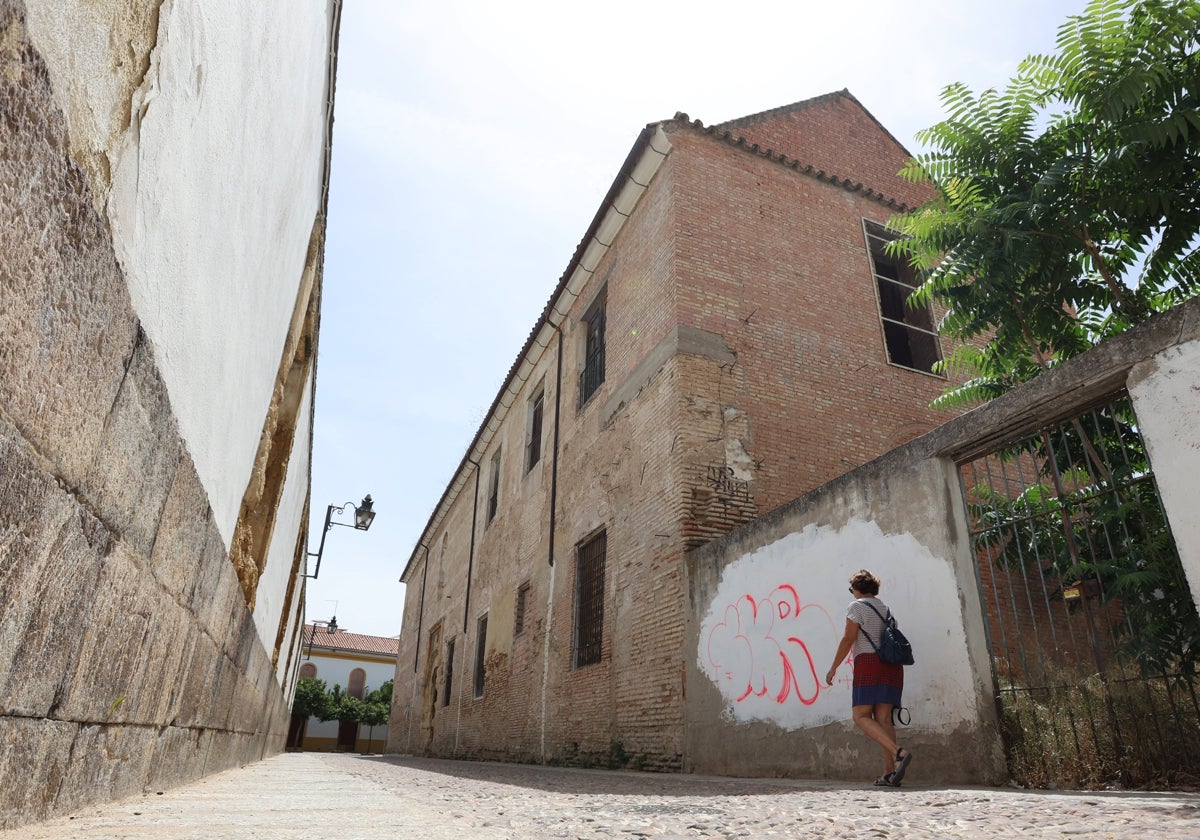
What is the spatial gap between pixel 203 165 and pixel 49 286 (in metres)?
1.00

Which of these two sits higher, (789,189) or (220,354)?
(789,189)

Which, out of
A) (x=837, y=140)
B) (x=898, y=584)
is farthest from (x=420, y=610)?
(x=898, y=584)

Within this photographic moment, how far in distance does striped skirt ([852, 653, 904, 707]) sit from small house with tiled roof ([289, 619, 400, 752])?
38.1 m

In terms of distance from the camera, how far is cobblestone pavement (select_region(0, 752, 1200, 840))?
1967 mm

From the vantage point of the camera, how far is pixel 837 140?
11.8 metres

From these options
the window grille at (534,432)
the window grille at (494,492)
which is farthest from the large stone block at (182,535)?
the window grille at (494,492)

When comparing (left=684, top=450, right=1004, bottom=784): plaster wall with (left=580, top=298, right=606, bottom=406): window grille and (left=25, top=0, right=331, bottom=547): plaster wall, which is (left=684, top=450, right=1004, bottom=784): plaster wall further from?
(left=580, top=298, right=606, bottom=406): window grille

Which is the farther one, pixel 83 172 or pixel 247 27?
pixel 247 27

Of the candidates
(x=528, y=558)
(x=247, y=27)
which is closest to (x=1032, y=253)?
(x=247, y=27)

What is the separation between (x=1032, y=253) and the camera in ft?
18.9

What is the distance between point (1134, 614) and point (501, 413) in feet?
43.0

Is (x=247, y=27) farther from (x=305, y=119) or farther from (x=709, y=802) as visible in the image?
(x=709, y=802)

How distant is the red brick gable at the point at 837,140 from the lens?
35.9ft

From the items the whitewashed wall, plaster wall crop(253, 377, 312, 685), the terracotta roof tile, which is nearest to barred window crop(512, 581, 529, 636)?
plaster wall crop(253, 377, 312, 685)
